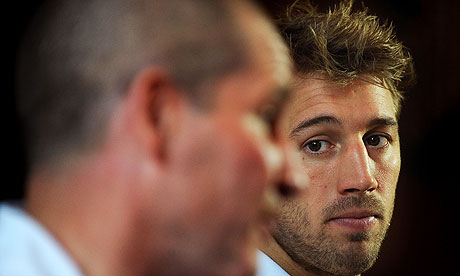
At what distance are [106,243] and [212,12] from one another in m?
0.27

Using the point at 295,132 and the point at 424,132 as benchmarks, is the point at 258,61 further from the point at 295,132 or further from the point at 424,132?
the point at 424,132

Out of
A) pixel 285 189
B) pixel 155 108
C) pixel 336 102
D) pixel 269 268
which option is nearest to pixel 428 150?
pixel 336 102

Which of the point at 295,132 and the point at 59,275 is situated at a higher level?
the point at 295,132

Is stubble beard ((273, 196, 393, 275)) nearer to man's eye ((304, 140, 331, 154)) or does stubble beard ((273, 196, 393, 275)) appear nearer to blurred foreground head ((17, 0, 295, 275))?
man's eye ((304, 140, 331, 154))

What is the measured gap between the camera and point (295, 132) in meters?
1.51

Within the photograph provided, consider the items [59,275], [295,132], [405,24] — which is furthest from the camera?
[405,24]

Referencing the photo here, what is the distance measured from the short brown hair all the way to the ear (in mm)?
866

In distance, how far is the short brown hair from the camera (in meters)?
1.54

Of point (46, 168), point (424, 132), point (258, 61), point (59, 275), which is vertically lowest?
point (59, 275)

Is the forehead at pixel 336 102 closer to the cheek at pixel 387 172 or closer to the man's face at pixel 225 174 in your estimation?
the cheek at pixel 387 172

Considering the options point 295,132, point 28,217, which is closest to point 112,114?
point 28,217

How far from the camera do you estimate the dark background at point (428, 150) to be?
221 centimetres

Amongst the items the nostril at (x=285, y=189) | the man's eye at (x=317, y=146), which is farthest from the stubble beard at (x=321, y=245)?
the nostril at (x=285, y=189)

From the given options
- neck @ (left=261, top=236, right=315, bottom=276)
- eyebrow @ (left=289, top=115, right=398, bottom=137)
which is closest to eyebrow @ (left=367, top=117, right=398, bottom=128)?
eyebrow @ (left=289, top=115, right=398, bottom=137)
